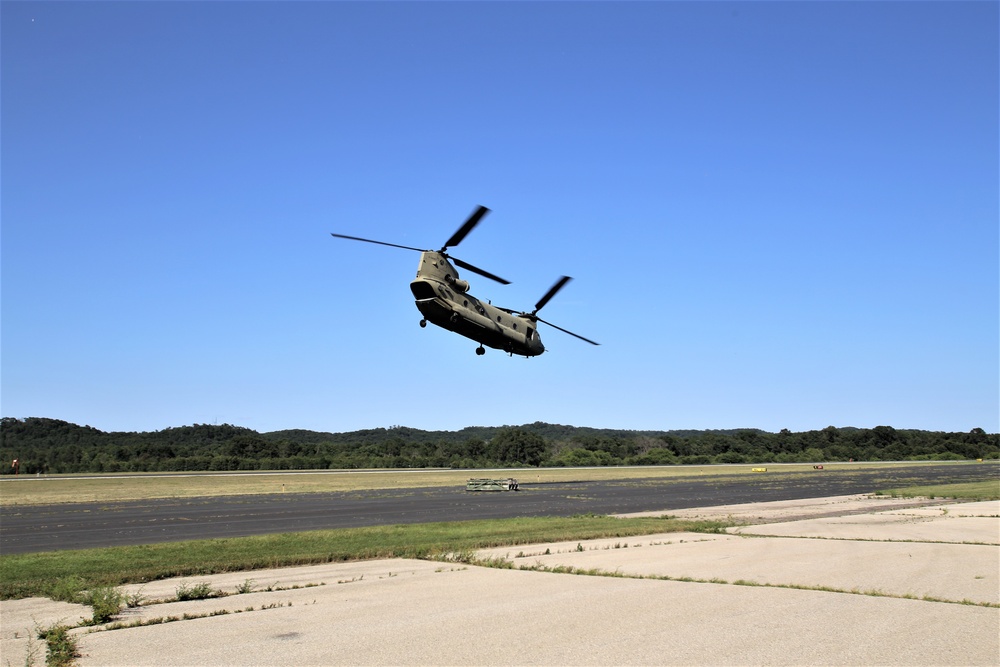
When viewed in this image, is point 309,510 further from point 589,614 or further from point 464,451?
point 464,451

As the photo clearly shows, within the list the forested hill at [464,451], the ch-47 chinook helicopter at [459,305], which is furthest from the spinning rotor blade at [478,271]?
the forested hill at [464,451]

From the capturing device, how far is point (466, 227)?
2714 centimetres

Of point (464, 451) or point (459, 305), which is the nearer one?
point (459, 305)

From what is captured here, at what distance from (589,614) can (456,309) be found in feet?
50.9

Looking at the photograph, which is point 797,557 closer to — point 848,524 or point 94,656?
point 848,524

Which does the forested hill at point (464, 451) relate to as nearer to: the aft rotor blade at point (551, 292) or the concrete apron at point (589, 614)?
the aft rotor blade at point (551, 292)

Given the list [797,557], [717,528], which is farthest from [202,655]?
[717,528]

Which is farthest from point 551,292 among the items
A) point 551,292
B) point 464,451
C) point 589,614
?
point 464,451

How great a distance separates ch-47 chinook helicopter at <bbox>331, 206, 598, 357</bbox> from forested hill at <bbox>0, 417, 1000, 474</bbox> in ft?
308

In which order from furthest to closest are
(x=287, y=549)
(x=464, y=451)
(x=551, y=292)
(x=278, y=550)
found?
(x=464, y=451) < (x=551, y=292) < (x=287, y=549) < (x=278, y=550)

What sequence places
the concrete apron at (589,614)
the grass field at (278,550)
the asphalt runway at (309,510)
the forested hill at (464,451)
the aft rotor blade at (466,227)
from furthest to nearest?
the forested hill at (464,451)
the asphalt runway at (309,510)
the aft rotor blade at (466,227)
the grass field at (278,550)
the concrete apron at (589,614)

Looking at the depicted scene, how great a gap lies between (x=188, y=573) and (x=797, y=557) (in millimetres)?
16783

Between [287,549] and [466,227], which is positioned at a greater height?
[466,227]

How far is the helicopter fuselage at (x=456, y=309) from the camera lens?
27906mm
